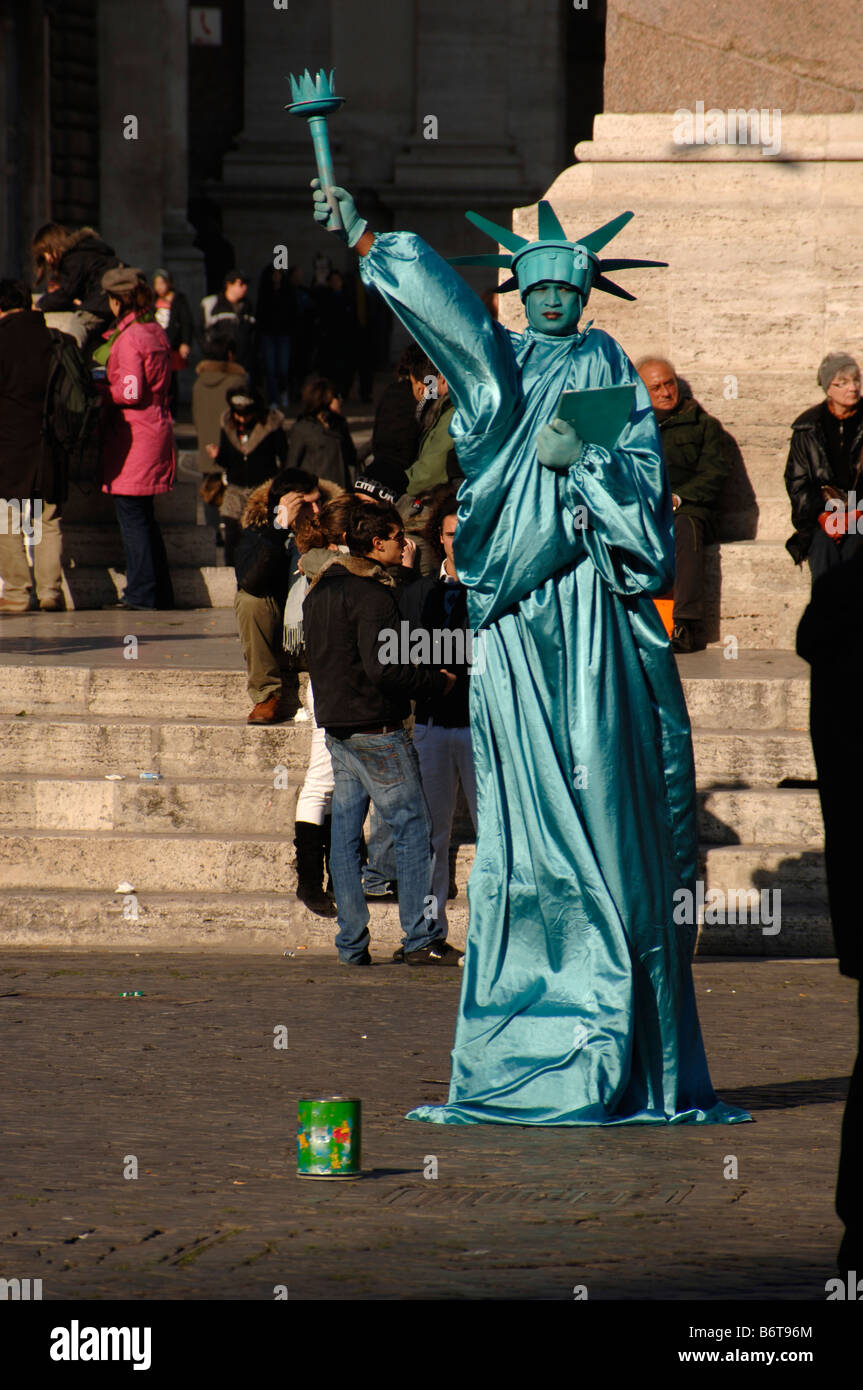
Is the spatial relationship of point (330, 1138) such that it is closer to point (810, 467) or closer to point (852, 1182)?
point (852, 1182)

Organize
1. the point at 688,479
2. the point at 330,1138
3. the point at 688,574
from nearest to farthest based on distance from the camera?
1. the point at 330,1138
2. the point at 688,574
3. the point at 688,479

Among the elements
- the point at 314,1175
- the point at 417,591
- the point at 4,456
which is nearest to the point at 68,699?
the point at 417,591

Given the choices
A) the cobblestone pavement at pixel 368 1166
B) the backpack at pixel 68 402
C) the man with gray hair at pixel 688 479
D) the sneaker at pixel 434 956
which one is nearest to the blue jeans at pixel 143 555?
the backpack at pixel 68 402

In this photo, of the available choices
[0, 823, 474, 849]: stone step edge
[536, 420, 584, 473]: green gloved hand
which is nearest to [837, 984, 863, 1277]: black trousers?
[536, 420, 584, 473]: green gloved hand

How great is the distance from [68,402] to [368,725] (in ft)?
15.6

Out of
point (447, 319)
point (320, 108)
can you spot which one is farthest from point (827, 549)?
point (320, 108)

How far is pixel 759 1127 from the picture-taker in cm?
610

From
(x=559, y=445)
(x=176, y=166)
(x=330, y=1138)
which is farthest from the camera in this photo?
(x=176, y=166)

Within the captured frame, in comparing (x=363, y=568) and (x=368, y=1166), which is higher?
(x=363, y=568)

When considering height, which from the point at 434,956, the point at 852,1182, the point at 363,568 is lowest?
the point at 434,956

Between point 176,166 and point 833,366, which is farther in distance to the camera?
point 176,166

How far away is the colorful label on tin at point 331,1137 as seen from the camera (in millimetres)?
5406

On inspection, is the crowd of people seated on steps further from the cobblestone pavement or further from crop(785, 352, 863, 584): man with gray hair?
the cobblestone pavement

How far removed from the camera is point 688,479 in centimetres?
1174
